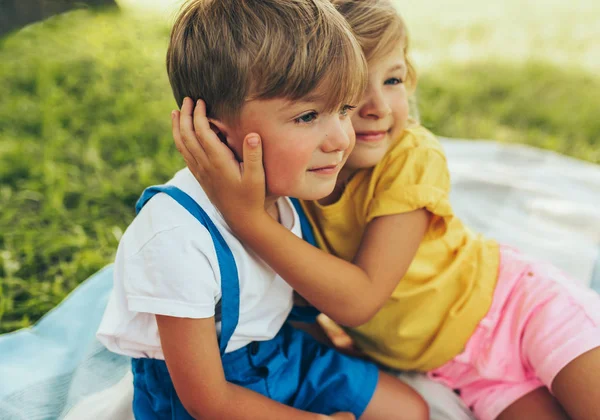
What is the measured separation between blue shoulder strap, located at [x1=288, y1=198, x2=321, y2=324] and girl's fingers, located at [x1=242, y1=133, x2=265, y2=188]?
39 centimetres

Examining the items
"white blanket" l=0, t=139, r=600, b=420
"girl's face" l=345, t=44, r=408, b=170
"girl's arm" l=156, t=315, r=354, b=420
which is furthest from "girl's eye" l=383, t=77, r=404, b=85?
"white blanket" l=0, t=139, r=600, b=420

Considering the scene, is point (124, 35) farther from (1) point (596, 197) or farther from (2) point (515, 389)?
(2) point (515, 389)

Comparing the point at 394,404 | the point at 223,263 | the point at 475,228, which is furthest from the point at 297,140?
the point at 475,228

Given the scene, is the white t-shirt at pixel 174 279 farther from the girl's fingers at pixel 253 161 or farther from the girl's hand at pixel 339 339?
the girl's hand at pixel 339 339

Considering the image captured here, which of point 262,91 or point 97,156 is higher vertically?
point 262,91

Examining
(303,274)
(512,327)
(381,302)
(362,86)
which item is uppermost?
(362,86)

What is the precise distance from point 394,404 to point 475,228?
3.77 ft

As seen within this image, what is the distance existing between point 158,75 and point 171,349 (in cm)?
282

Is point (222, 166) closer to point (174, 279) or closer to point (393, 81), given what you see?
point (174, 279)

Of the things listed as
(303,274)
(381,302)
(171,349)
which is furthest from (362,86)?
(171,349)

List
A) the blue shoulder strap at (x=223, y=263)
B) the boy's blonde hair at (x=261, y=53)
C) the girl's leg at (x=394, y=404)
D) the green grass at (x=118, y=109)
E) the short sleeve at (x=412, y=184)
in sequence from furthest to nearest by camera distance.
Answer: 1. the green grass at (x=118, y=109)
2. the girl's leg at (x=394, y=404)
3. the short sleeve at (x=412, y=184)
4. the blue shoulder strap at (x=223, y=263)
5. the boy's blonde hair at (x=261, y=53)

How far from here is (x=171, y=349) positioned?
125cm

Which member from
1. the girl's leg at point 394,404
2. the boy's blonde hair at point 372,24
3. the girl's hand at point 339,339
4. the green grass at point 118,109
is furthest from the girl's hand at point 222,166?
the green grass at point 118,109

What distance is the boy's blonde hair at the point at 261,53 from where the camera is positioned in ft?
3.80
